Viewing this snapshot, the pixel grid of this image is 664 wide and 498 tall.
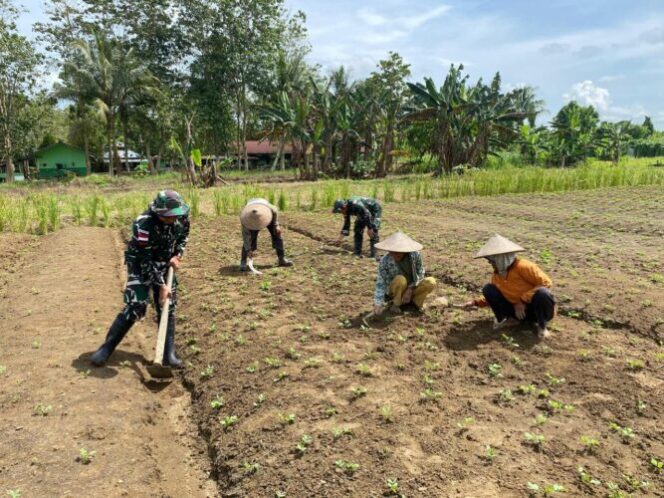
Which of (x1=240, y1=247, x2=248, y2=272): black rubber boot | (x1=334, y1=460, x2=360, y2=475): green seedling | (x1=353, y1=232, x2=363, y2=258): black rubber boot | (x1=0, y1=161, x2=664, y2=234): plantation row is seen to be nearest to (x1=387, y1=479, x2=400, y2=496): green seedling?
(x1=334, y1=460, x2=360, y2=475): green seedling

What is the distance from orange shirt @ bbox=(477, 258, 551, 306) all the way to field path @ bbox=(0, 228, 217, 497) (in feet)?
9.11

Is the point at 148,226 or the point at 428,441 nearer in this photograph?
the point at 428,441

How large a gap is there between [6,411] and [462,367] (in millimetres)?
3251

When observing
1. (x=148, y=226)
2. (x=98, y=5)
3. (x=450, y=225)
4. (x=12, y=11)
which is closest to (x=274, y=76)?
(x=98, y=5)

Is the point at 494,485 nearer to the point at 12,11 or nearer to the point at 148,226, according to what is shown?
the point at 148,226

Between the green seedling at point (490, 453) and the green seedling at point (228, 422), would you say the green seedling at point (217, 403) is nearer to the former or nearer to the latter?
the green seedling at point (228, 422)

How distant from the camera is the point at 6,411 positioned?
3502mm

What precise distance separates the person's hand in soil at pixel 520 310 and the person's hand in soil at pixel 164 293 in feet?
9.63

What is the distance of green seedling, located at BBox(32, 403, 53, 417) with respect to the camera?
11.3ft

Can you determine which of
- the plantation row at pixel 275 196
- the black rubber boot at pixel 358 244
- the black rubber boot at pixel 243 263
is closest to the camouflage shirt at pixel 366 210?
the black rubber boot at pixel 358 244

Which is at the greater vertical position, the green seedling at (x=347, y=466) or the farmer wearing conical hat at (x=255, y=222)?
the farmer wearing conical hat at (x=255, y=222)

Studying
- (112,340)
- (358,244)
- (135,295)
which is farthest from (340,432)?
(358,244)

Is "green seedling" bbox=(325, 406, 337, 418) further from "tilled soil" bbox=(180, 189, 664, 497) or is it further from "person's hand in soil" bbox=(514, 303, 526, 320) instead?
"person's hand in soil" bbox=(514, 303, 526, 320)

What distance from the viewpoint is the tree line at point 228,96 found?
25.9m
